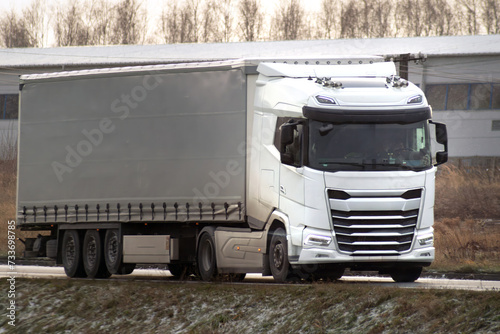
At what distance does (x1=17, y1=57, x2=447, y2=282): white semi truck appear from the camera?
1460 cm

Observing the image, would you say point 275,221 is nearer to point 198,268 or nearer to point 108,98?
point 198,268

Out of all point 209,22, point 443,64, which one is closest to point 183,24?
point 209,22

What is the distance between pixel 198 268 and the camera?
17.8 m

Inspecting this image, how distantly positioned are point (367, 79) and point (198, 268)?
194 inches

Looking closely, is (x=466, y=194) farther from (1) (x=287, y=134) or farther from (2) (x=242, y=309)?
(2) (x=242, y=309)

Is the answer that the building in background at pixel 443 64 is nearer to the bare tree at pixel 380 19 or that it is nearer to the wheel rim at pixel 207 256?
the bare tree at pixel 380 19

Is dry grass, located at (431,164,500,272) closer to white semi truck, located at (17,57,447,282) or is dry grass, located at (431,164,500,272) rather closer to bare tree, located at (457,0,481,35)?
white semi truck, located at (17,57,447,282)

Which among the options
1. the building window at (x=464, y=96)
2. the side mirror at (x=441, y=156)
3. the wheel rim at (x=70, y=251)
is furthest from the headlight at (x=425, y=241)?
the building window at (x=464, y=96)

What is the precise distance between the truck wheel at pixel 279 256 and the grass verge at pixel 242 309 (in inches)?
52.5

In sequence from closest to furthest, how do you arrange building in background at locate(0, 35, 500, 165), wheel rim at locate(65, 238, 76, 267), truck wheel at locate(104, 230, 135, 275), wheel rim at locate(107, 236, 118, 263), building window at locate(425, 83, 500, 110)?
truck wheel at locate(104, 230, 135, 275) → wheel rim at locate(107, 236, 118, 263) → wheel rim at locate(65, 238, 76, 267) → building in background at locate(0, 35, 500, 165) → building window at locate(425, 83, 500, 110)

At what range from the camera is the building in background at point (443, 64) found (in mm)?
46750

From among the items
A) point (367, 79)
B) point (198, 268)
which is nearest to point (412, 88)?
point (367, 79)

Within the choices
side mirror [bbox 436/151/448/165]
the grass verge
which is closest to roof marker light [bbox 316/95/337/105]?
side mirror [bbox 436/151/448/165]

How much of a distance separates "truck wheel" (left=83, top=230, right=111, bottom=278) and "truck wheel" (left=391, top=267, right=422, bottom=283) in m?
6.17
